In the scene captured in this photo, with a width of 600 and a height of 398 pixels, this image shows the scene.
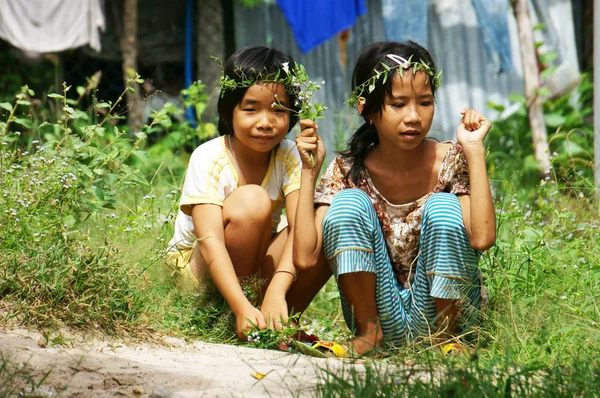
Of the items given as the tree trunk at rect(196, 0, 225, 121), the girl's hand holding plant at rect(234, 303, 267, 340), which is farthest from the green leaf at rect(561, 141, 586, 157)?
the girl's hand holding plant at rect(234, 303, 267, 340)

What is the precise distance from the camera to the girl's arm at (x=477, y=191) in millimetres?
2789

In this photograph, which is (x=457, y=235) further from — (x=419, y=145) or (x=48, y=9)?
(x=48, y=9)

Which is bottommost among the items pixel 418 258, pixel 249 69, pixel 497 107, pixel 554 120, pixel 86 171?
pixel 418 258

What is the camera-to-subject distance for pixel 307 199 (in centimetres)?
299

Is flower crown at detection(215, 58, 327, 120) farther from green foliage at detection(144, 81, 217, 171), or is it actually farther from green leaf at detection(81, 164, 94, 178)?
green foliage at detection(144, 81, 217, 171)

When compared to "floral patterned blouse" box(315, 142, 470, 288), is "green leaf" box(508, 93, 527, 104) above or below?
above

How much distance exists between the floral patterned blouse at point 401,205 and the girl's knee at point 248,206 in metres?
0.23

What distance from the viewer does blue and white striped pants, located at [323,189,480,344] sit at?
2.85 meters

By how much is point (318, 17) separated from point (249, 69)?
412 centimetres

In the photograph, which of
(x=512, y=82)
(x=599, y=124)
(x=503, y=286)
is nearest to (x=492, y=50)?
(x=512, y=82)

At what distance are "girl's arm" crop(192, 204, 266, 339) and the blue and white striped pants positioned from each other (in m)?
0.37

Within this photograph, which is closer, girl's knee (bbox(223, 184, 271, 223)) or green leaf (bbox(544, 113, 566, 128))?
girl's knee (bbox(223, 184, 271, 223))

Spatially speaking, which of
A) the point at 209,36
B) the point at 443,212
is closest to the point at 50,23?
the point at 209,36

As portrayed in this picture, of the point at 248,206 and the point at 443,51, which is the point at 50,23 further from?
the point at 248,206
